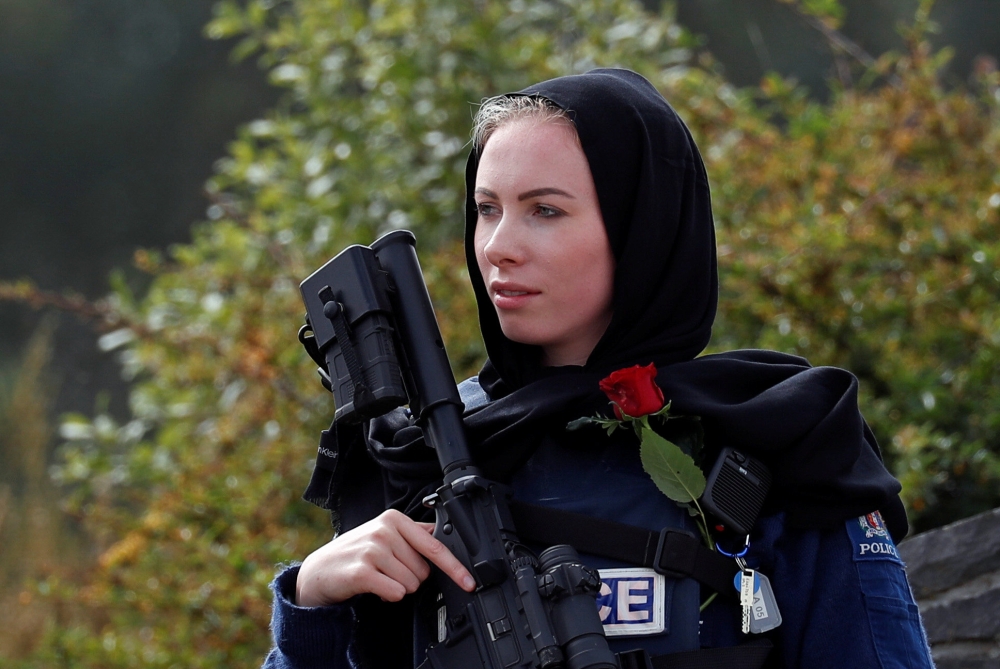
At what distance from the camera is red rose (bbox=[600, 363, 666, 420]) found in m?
1.56

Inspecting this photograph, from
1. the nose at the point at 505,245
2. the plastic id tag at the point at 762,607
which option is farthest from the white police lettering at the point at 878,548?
the nose at the point at 505,245

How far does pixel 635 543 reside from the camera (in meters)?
1.54

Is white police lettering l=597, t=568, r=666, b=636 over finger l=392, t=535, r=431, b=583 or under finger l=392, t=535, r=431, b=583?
under

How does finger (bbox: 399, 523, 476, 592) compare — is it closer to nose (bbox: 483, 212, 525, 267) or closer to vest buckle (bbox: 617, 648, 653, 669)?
vest buckle (bbox: 617, 648, 653, 669)

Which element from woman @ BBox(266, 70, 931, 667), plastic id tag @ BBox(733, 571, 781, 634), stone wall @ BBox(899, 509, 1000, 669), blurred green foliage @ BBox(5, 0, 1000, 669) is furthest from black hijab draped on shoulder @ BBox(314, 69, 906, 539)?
blurred green foliage @ BBox(5, 0, 1000, 669)

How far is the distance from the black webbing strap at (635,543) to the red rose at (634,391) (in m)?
0.16

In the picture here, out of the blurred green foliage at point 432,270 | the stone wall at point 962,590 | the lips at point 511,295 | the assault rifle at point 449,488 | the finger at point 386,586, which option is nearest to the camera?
the assault rifle at point 449,488

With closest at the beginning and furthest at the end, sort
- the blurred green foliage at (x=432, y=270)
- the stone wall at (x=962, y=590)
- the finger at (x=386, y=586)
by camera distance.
Result: 1. the finger at (x=386, y=586)
2. the stone wall at (x=962, y=590)
3. the blurred green foliage at (x=432, y=270)

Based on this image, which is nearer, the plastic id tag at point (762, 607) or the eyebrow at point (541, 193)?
the plastic id tag at point (762, 607)

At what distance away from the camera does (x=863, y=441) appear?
5.27 feet

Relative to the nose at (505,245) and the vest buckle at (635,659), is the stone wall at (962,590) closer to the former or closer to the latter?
the vest buckle at (635,659)

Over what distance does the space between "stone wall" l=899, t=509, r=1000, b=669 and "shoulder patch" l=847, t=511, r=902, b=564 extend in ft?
3.35

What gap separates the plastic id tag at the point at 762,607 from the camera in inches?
58.6

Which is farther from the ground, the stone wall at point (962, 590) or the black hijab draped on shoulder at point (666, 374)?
the black hijab draped on shoulder at point (666, 374)
